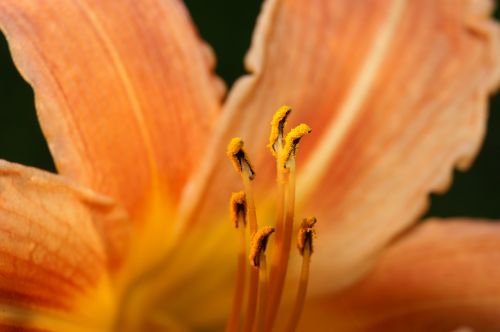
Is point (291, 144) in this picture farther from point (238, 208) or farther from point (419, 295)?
A: point (419, 295)

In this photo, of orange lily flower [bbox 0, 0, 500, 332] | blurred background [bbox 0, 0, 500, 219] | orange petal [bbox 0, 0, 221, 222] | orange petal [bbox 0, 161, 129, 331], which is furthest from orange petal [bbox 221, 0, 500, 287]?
blurred background [bbox 0, 0, 500, 219]

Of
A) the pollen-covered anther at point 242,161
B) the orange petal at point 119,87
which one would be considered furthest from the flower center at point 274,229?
the orange petal at point 119,87

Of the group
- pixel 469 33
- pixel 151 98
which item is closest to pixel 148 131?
pixel 151 98

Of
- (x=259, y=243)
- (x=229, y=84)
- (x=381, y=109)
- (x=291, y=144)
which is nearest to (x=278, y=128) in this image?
(x=291, y=144)

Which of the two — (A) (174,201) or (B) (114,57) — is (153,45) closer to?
(B) (114,57)

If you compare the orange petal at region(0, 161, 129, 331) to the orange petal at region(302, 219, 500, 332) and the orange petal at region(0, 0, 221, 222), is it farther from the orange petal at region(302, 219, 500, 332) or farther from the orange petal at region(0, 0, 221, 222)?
the orange petal at region(302, 219, 500, 332)

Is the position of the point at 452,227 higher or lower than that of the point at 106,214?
higher
